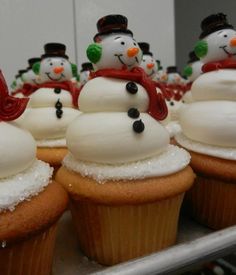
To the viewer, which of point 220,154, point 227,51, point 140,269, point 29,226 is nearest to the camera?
point 140,269

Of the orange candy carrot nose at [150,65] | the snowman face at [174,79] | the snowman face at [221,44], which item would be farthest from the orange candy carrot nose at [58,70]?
the snowman face at [174,79]

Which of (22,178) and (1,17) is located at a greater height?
(1,17)

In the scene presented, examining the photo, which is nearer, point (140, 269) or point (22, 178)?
point (140, 269)

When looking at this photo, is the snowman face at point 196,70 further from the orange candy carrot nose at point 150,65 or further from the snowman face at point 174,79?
the snowman face at point 174,79

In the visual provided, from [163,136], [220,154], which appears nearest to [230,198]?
[220,154]

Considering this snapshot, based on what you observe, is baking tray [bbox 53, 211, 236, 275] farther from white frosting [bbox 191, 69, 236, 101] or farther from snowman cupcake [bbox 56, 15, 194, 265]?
white frosting [bbox 191, 69, 236, 101]

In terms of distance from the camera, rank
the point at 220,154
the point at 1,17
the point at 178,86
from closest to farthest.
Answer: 1. the point at 220,154
2. the point at 178,86
3. the point at 1,17

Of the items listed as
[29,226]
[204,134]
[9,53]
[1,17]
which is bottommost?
[29,226]

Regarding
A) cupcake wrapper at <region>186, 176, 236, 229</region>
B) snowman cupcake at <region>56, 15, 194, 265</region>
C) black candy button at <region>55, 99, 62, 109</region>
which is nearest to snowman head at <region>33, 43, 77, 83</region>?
black candy button at <region>55, 99, 62, 109</region>

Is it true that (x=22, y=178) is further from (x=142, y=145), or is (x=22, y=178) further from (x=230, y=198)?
(x=230, y=198)
